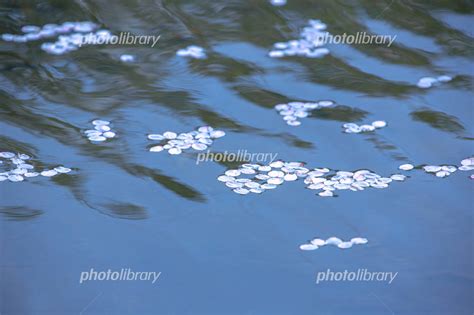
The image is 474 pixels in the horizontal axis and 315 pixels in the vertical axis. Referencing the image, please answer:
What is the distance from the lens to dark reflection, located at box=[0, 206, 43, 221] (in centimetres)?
288

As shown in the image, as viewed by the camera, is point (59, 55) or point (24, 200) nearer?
point (24, 200)

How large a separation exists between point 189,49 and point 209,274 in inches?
72.2

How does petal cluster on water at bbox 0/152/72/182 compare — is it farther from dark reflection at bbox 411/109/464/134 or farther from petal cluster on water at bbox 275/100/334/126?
dark reflection at bbox 411/109/464/134

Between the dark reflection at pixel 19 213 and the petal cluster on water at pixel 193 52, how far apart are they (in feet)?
4.86

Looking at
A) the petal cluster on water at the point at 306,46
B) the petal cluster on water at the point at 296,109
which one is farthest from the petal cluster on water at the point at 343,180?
the petal cluster on water at the point at 306,46

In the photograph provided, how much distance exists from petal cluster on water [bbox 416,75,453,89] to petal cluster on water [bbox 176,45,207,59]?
1.17 m

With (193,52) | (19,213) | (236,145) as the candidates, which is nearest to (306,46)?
(193,52)

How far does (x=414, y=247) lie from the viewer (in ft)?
8.95

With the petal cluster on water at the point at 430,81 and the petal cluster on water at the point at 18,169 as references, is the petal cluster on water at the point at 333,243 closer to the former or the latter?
the petal cluster on water at the point at 18,169

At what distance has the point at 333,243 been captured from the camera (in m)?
2.75

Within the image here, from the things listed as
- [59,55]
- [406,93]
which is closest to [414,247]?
[406,93]

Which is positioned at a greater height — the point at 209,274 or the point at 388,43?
the point at 388,43

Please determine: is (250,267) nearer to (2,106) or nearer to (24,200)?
(24,200)

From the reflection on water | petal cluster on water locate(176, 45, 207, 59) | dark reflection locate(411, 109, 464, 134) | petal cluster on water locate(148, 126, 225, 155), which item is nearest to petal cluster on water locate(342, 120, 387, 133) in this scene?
the reflection on water
